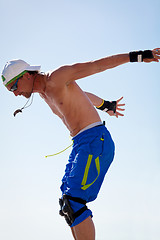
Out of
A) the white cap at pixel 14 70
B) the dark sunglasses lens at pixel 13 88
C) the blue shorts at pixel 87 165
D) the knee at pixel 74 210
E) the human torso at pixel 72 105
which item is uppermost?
the white cap at pixel 14 70

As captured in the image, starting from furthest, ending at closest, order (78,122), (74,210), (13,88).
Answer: (13,88), (78,122), (74,210)

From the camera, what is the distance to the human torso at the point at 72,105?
5.29m

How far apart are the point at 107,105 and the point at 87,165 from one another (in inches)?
68.8

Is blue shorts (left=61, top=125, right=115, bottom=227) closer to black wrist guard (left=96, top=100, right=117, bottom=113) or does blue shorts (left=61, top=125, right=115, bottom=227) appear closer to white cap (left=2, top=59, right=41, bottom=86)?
black wrist guard (left=96, top=100, right=117, bottom=113)

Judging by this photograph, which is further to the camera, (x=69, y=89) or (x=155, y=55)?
(x=69, y=89)

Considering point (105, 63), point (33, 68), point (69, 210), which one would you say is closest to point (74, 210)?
point (69, 210)

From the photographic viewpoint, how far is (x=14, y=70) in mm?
5629

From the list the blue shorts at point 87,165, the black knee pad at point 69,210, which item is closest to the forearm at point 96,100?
the blue shorts at point 87,165

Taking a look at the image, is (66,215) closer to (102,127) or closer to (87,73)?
(102,127)

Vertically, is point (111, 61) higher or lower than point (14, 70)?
lower

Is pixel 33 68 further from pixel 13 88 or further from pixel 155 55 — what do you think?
pixel 155 55

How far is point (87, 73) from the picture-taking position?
16.4ft

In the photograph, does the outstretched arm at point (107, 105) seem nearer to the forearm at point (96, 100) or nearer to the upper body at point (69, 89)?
the forearm at point (96, 100)

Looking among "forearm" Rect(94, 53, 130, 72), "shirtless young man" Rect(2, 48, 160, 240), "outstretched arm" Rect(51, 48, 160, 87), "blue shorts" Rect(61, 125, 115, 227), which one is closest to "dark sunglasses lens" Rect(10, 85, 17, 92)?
"shirtless young man" Rect(2, 48, 160, 240)
